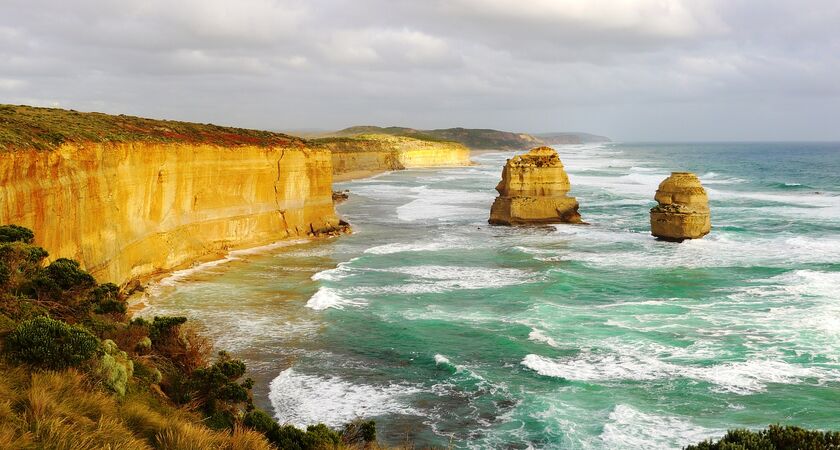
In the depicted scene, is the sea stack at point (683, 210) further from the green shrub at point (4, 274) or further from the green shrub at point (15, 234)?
the green shrub at point (4, 274)

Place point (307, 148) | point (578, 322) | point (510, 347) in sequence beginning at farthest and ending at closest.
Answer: point (307, 148) → point (578, 322) → point (510, 347)

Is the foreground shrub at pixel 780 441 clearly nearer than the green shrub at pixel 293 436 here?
Yes

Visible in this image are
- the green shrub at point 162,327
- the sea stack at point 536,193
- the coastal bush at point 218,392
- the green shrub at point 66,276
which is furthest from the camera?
the sea stack at point 536,193

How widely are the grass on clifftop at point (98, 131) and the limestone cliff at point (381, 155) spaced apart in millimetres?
54289

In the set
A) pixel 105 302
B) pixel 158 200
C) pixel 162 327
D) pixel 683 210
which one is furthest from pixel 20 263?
pixel 683 210

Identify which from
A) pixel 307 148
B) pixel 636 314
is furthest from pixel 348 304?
pixel 307 148

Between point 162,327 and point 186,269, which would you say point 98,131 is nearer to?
point 186,269

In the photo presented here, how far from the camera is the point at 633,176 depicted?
9319 centimetres

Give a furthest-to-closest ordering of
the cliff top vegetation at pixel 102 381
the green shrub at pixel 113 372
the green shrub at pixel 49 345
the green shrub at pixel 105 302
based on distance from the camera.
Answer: the green shrub at pixel 105 302, the green shrub at pixel 113 372, the green shrub at pixel 49 345, the cliff top vegetation at pixel 102 381

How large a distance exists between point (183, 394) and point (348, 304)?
11370mm

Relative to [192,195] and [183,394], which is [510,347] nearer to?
[183,394]

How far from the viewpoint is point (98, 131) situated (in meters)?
25.4

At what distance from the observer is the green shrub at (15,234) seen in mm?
16391

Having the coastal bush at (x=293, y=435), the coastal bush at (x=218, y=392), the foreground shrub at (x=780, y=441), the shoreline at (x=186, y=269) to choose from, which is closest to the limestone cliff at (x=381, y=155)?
the shoreline at (x=186, y=269)
